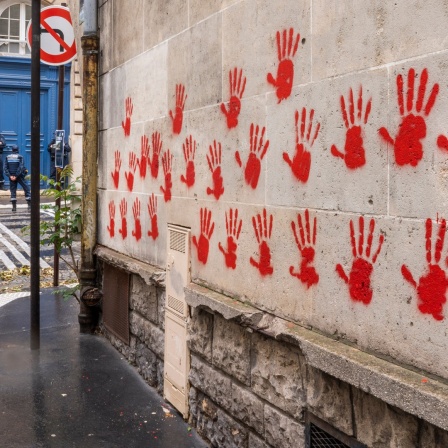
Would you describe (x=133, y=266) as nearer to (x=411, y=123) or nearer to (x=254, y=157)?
(x=254, y=157)

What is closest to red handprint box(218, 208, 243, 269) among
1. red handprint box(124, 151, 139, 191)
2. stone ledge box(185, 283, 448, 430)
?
stone ledge box(185, 283, 448, 430)

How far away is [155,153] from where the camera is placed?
5.50 m

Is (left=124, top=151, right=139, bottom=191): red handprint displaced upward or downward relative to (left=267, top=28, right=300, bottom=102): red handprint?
downward

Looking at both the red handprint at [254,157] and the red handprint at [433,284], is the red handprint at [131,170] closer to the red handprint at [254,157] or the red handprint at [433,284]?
the red handprint at [254,157]

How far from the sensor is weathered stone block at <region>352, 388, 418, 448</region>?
2738 mm

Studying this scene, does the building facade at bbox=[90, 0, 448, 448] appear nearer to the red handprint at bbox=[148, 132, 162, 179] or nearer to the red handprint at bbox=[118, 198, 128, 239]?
the red handprint at bbox=[148, 132, 162, 179]

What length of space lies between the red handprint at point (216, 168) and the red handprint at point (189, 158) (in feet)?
1.00

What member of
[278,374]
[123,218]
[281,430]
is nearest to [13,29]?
[123,218]

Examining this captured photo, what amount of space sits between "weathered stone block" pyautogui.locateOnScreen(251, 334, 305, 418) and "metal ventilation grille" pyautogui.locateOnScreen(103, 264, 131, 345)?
2577 mm

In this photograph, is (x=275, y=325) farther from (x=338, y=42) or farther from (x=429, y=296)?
(x=338, y=42)

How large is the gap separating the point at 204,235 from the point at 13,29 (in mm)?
22352

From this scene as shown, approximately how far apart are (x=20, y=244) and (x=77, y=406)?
8.39 meters

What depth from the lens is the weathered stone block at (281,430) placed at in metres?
3.49

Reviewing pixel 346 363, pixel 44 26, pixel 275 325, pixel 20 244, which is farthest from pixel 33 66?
pixel 20 244
